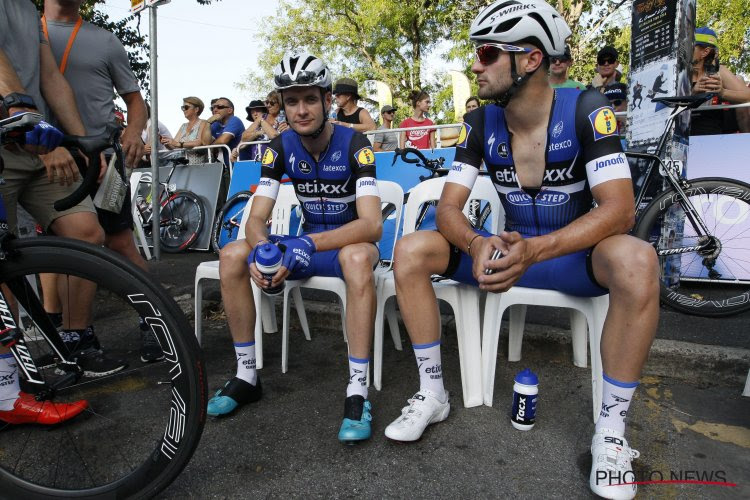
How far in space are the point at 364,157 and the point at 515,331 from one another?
52.8 inches

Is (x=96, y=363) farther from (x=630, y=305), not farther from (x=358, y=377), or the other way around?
(x=630, y=305)

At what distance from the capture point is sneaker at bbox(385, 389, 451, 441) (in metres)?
2.04

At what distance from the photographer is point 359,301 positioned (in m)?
2.34

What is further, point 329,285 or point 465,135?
point 329,285

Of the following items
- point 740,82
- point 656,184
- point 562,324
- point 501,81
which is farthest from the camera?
point 740,82

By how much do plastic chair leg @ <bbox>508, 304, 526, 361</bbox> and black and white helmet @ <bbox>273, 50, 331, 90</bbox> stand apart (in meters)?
1.71

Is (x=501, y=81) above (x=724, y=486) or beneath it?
above

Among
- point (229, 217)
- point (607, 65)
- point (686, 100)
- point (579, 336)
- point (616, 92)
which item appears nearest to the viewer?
point (579, 336)

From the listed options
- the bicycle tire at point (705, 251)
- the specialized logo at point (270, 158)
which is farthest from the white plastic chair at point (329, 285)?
the bicycle tire at point (705, 251)

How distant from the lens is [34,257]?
1586 millimetres

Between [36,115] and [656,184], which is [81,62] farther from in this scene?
[656,184]

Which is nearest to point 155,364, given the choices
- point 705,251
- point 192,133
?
point 705,251

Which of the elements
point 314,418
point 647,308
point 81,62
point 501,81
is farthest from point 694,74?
point 81,62

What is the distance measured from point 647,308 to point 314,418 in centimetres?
150
